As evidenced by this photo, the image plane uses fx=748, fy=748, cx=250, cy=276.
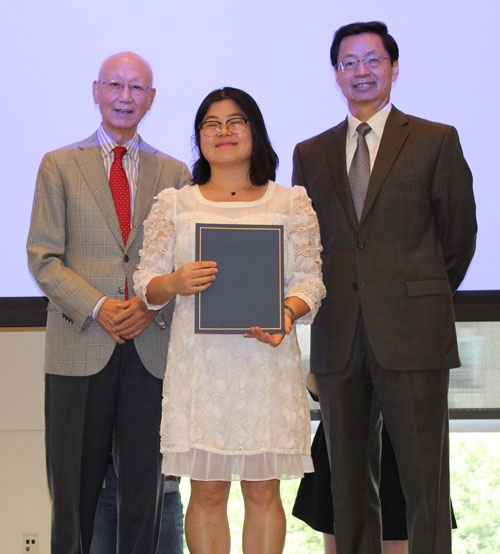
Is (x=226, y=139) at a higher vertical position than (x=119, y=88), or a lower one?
lower

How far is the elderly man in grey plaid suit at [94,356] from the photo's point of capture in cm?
235

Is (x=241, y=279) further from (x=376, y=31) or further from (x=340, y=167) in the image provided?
(x=376, y=31)

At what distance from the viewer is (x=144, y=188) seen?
8.33 feet

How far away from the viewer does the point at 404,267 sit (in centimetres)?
234

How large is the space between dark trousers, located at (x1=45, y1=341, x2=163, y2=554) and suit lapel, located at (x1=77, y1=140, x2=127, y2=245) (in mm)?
403

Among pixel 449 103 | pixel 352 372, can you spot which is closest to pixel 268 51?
pixel 449 103

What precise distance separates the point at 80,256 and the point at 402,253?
1039 mm

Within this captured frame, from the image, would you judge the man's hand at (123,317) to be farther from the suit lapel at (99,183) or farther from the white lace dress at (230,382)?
the suit lapel at (99,183)

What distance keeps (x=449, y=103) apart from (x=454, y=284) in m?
1.18

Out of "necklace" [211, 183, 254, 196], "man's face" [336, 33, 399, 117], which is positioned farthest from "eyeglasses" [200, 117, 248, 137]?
"man's face" [336, 33, 399, 117]

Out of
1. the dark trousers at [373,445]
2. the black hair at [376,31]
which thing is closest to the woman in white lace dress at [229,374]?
the dark trousers at [373,445]

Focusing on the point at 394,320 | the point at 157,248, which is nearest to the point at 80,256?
the point at 157,248

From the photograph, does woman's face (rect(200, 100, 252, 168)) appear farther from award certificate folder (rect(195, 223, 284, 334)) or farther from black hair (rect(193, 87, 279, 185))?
award certificate folder (rect(195, 223, 284, 334))

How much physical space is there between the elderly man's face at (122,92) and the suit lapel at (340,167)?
26.5 inches
